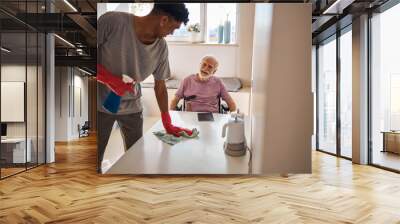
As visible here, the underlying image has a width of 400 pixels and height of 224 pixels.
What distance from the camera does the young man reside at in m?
4.62

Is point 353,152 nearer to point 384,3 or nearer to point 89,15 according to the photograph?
point 384,3

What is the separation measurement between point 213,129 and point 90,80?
47.1 ft

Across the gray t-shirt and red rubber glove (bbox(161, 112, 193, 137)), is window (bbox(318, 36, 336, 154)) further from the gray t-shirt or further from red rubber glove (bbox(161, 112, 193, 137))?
the gray t-shirt

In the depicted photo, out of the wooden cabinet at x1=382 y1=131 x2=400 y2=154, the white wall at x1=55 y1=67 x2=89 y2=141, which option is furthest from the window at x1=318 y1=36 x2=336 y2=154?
the white wall at x1=55 y1=67 x2=89 y2=141

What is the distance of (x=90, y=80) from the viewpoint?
18.0m

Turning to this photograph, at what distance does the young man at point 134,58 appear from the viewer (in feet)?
15.2

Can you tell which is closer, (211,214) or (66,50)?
(211,214)

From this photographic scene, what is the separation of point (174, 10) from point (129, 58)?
809mm

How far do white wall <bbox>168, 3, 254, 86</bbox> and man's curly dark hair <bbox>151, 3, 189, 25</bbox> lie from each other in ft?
1.08

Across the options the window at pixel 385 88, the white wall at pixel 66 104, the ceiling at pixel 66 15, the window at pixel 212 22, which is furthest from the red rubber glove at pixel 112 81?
the white wall at pixel 66 104

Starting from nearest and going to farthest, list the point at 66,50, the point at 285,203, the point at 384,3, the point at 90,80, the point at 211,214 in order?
the point at 211,214 → the point at 285,203 → the point at 384,3 → the point at 66,50 → the point at 90,80

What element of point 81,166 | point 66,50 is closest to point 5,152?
point 81,166

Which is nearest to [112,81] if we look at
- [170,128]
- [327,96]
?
[170,128]

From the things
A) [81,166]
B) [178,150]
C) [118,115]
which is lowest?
[81,166]
